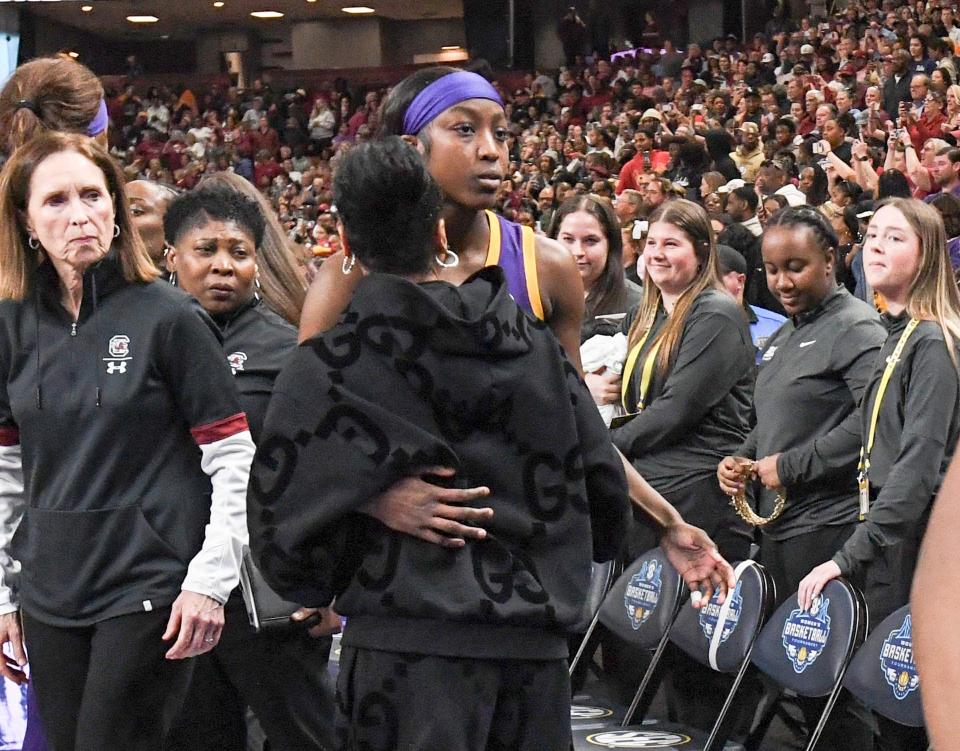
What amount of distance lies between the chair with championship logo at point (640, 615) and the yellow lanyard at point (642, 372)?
57 centimetres

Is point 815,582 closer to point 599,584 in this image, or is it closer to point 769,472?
point 769,472

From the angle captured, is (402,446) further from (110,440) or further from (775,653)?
(775,653)

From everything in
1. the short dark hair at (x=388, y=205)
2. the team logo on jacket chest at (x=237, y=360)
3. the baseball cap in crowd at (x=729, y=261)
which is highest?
the short dark hair at (x=388, y=205)

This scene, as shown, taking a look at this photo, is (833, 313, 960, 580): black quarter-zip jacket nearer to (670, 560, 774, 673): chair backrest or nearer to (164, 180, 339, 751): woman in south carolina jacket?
(670, 560, 774, 673): chair backrest

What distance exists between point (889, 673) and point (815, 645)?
29 centimetres

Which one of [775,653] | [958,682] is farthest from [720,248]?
[958,682]

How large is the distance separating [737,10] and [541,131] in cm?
585

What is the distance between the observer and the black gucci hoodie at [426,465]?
2010 millimetres

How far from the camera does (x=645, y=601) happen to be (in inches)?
174

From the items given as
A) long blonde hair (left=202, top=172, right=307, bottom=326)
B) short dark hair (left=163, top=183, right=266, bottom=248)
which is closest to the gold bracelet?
long blonde hair (left=202, top=172, right=307, bottom=326)

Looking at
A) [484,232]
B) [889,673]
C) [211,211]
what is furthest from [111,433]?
[889,673]

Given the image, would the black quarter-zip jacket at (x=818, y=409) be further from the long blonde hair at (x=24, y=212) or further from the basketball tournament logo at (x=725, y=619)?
the long blonde hair at (x=24, y=212)

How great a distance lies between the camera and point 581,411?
7.02ft

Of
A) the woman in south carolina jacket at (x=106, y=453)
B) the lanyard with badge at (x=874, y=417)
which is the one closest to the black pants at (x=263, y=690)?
the woman in south carolina jacket at (x=106, y=453)
